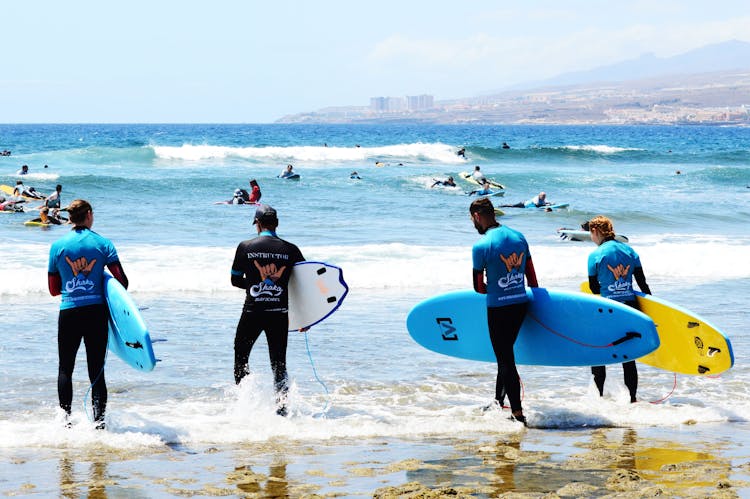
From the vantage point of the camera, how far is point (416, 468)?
5.38 metres

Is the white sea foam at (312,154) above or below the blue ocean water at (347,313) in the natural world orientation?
above

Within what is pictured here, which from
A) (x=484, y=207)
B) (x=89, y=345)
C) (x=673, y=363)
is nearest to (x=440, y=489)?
(x=484, y=207)

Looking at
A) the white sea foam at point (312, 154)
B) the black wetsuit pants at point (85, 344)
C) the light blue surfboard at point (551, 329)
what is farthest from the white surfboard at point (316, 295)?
the white sea foam at point (312, 154)

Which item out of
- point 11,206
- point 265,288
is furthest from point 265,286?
point 11,206

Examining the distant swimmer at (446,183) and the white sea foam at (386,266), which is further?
the distant swimmer at (446,183)

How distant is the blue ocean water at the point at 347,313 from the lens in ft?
21.5

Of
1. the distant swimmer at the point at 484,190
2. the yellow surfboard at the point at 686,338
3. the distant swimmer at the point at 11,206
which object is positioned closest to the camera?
the yellow surfboard at the point at 686,338

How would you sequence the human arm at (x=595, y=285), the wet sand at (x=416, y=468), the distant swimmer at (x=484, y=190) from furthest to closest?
the distant swimmer at (x=484, y=190), the human arm at (x=595, y=285), the wet sand at (x=416, y=468)

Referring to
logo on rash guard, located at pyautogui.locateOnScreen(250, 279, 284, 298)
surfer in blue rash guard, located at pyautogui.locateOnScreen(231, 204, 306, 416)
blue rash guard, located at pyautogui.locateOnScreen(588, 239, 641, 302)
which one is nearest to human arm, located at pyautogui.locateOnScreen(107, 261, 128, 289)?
surfer in blue rash guard, located at pyautogui.locateOnScreen(231, 204, 306, 416)

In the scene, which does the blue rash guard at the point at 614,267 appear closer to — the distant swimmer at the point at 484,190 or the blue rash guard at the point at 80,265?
the blue rash guard at the point at 80,265

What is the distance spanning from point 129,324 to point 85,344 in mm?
305

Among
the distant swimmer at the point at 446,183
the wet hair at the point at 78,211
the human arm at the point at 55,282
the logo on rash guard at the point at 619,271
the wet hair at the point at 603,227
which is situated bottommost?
the distant swimmer at the point at 446,183

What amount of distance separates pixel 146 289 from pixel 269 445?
7.48 meters

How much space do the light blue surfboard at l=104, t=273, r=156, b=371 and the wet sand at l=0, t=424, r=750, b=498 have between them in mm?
655
